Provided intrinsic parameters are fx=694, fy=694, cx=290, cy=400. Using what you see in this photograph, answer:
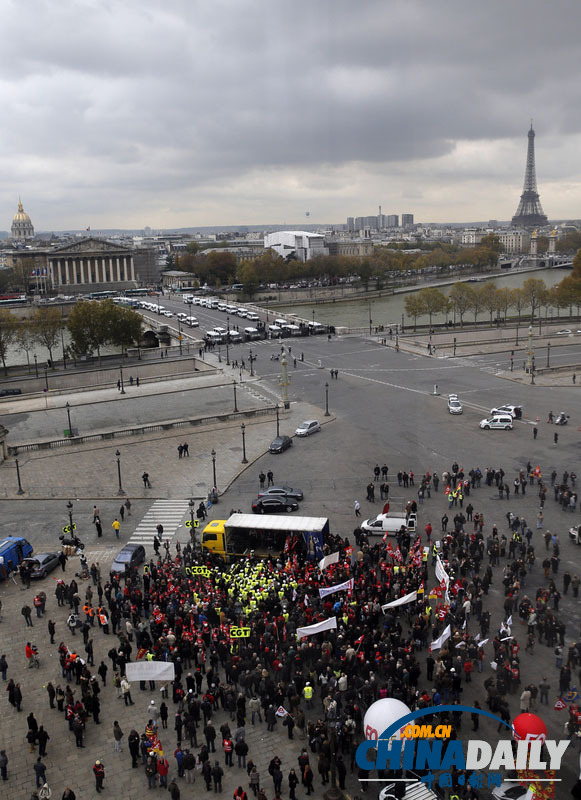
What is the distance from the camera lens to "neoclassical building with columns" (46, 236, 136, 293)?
→ 14950cm

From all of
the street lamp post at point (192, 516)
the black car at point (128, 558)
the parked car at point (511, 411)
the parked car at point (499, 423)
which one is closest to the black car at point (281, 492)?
the street lamp post at point (192, 516)

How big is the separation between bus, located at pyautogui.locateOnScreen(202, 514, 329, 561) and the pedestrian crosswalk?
3275 mm

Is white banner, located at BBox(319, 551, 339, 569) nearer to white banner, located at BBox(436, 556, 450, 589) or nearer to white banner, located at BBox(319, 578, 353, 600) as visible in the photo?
white banner, located at BBox(319, 578, 353, 600)

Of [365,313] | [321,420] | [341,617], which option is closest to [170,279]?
[365,313]

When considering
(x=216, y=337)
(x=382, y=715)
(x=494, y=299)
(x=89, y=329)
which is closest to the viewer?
(x=382, y=715)

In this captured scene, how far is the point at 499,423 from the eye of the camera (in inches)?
1490

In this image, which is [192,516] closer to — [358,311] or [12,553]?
[12,553]

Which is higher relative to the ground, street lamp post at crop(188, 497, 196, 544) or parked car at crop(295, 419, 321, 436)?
parked car at crop(295, 419, 321, 436)

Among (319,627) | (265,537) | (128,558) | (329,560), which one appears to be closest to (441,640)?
(319,627)

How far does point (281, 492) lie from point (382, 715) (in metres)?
15.1

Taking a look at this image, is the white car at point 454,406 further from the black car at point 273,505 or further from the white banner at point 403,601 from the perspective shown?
the white banner at point 403,601

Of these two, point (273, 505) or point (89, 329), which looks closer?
point (273, 505)

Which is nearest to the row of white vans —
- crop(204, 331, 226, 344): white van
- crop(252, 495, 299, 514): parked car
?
crop(204, 331, 226, 344): white van

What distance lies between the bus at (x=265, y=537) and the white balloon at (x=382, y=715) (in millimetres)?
8696
